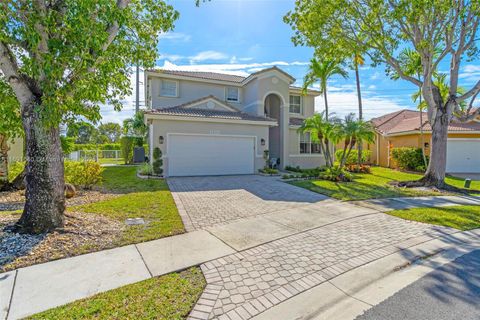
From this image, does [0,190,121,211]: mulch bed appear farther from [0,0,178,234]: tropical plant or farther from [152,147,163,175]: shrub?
[152,147,163,175]: shrub

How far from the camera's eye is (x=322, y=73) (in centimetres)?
1988

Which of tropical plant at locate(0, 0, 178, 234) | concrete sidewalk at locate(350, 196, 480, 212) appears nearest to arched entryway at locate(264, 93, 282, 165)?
concrete sidewalk at locate(350, 196, 480, 212)

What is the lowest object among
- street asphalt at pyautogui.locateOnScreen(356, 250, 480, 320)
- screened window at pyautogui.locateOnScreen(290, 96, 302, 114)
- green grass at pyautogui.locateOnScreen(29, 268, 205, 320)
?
street asphalt at pyautogui.locateOnScreen(356, 250, 480, 320)

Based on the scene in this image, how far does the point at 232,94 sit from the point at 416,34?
482 inches

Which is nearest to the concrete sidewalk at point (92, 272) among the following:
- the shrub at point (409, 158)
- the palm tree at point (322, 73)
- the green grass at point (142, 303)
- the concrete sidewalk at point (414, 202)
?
the green grass at point (142, 303)

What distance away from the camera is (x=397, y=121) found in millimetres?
26984

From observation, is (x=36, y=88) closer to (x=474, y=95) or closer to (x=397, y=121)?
(x=474, y=95)

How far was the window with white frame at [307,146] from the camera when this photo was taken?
20375 mm

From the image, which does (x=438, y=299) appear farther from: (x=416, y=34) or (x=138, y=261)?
(x=416, y=34)

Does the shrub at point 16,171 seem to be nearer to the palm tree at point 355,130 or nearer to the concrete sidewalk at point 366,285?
the concrete sidewalk at point 366,285

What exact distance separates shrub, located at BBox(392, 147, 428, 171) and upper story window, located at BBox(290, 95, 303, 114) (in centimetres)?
885

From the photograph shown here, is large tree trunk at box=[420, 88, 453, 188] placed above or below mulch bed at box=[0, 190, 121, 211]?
above

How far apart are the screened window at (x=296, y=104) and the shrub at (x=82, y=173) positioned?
52.4ft

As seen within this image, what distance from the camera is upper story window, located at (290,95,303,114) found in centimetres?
2186
